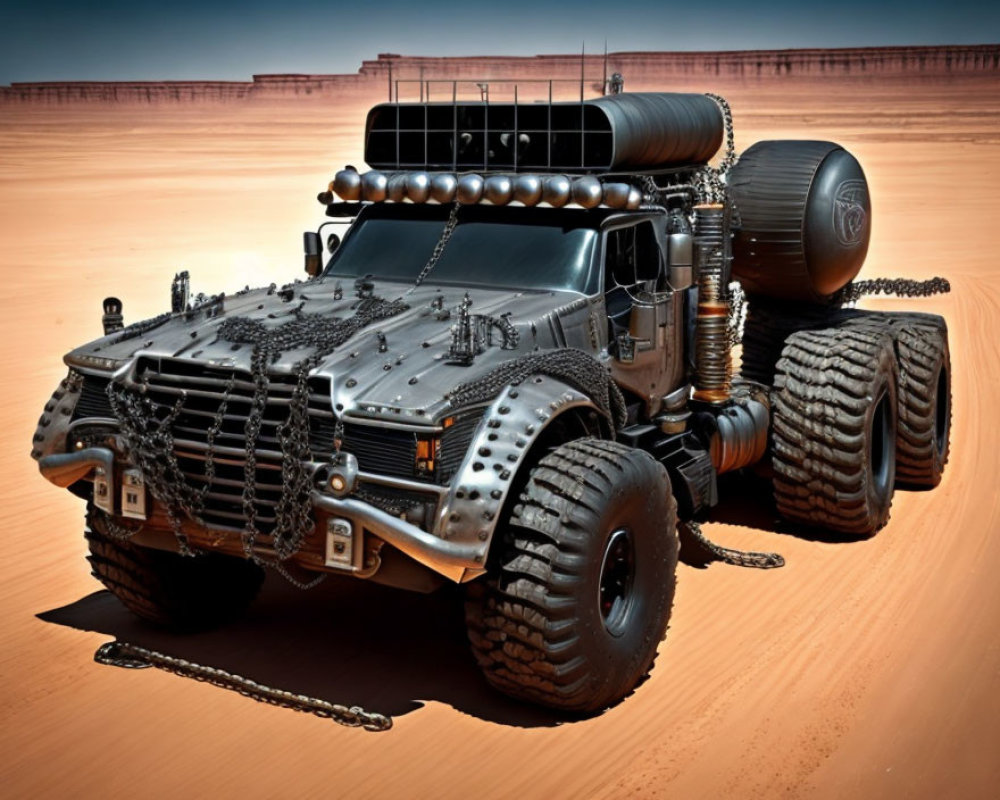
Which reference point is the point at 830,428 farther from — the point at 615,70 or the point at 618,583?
the point at 615,70

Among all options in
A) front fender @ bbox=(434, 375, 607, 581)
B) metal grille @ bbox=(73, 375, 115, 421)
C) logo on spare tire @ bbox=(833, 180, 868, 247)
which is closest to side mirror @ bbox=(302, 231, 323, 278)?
metal grille @ bbox=(73, 375, 115, 421)

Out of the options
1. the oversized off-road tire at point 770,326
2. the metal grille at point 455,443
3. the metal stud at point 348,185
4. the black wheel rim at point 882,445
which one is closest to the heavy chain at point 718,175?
the oversized off-road tire at point 770,326

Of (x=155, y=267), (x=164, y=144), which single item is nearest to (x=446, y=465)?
(x=155, y=267)

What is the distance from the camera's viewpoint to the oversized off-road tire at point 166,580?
729 centimetres

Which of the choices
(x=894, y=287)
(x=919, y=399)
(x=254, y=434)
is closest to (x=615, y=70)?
(x=894, y=287)

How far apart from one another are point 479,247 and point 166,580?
2639 mm

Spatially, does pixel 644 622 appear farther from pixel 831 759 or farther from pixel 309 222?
pixel 309 222

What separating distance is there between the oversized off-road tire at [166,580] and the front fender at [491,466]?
1.98 m

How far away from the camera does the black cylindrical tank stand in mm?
9516

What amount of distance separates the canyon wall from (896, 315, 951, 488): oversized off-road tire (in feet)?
381

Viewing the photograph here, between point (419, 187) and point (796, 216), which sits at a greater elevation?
point (419, 187)

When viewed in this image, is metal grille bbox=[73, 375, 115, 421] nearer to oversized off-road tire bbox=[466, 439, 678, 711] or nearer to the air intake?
oversized off-road tire bbox=[466, 439, 678, 711]

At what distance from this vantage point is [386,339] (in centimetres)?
670

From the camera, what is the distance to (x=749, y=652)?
7402 mm
